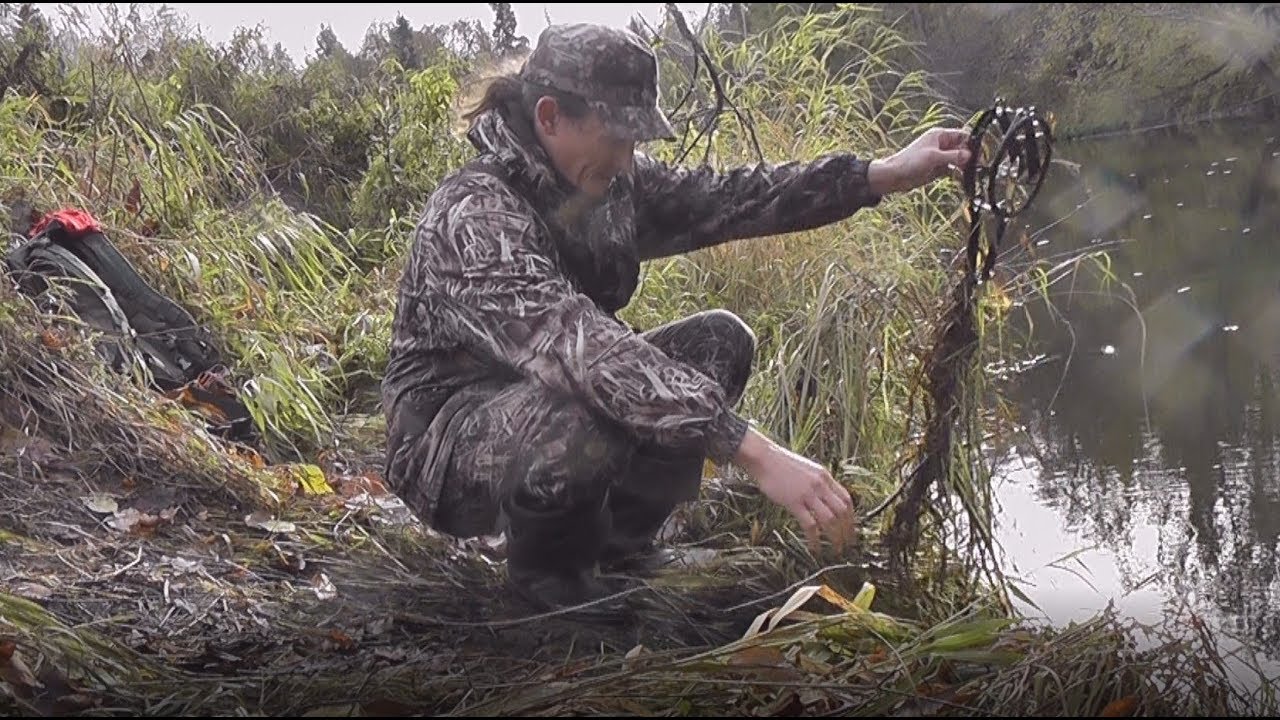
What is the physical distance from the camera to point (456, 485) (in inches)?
83.2

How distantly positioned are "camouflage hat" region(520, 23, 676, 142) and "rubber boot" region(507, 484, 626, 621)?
57 cm

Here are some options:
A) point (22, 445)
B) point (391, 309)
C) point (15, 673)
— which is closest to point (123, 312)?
point (22, 445)

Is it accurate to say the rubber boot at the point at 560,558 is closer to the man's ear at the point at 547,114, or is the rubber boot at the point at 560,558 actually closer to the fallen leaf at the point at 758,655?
the fallen leaf at the point at 758,655

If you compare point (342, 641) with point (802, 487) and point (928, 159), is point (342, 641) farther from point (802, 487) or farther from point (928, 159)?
point (928, 159)

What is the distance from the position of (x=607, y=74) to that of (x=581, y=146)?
11 centimetres

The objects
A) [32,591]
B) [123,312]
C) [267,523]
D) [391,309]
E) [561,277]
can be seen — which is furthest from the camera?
[391,309]

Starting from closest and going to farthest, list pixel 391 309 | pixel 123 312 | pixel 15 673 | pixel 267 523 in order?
pixel 15 673 < pixel 267 523 < pixel 123 312 < pixel 391 309

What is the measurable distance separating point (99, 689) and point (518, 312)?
673mm

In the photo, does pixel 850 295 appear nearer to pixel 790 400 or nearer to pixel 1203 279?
pixel 790 400

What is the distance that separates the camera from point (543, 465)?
79.4 inches

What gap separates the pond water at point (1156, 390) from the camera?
2.22 meters

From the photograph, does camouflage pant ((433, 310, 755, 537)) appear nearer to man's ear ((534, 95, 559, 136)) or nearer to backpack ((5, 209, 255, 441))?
man's ear ((534, 95, 559, 136))

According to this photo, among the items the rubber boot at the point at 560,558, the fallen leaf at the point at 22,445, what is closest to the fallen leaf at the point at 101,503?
the fallen leaf at the point at 22,445

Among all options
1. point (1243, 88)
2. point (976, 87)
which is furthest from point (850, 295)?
point (1243, 88)
